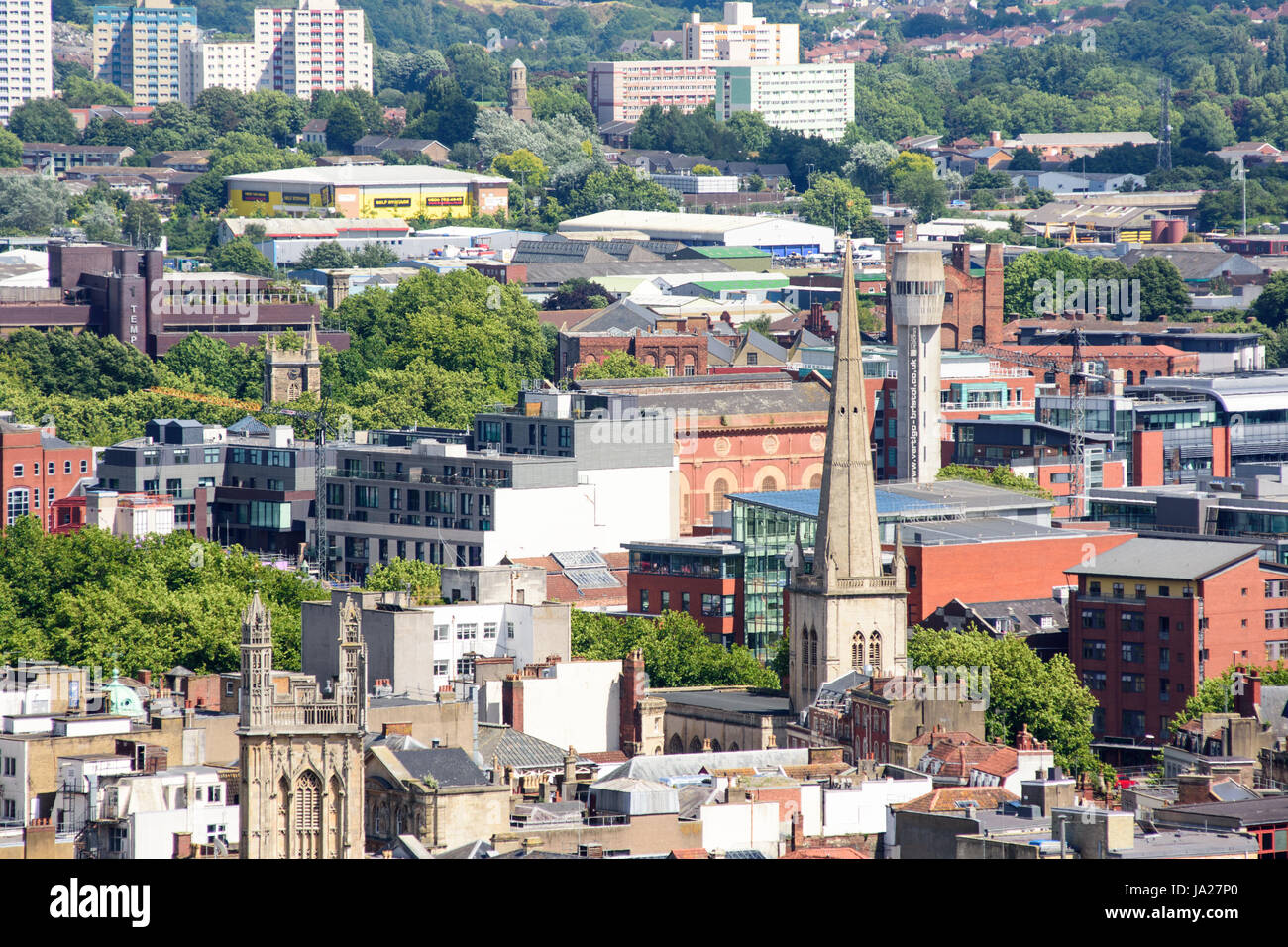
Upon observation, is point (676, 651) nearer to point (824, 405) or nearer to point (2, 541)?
point (2, 541)

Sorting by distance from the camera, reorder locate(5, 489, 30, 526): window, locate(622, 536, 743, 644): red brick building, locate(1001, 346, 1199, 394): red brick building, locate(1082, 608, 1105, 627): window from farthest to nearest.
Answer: locate(1001, 346, 1199, 394): red brick building
locate(5, 489, 30, 526): window
locate(622, 536, 743, 644): red brick building
locate(1082, 608, 1105, 627): window

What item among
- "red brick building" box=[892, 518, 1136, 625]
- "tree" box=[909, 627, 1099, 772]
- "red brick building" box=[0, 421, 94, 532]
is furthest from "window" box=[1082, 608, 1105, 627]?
"red brick building" box=[0, 421, 94, 532]

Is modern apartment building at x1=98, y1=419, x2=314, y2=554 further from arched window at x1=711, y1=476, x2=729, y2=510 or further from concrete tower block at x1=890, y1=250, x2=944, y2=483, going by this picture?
concrete tower block at x1=890, y1=250, x2=944, y2=483

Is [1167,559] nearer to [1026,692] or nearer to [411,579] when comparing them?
[1026,692]

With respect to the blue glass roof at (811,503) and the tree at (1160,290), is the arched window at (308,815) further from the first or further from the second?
the tree at (1160,290)

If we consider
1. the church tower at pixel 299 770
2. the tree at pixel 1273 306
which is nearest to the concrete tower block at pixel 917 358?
the church tower at pixel 299 770
